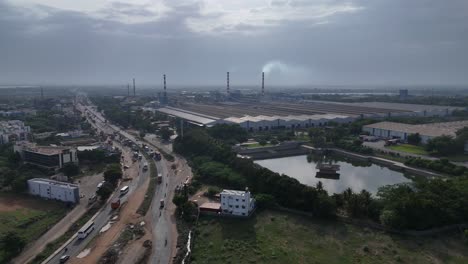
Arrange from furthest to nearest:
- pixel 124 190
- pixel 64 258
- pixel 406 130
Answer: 1. pixel 406 130
2. pixel 124 190
3. pixel 64 258

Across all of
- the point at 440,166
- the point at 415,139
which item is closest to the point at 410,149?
the point at 415,139

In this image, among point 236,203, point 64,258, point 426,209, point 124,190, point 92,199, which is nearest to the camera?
point 64,258

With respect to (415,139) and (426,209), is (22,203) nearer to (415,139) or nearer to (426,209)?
(426,209)

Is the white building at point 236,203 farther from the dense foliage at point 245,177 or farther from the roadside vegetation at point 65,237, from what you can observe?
the roadside vegetation at point 65,237

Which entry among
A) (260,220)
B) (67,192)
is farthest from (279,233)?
(67,192)

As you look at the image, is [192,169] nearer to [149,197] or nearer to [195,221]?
[149,197]

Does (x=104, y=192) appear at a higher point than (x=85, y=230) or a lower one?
higher

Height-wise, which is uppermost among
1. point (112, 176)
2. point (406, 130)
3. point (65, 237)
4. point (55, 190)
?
point (406, 130)

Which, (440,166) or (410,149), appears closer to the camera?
(440,166)
